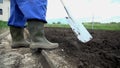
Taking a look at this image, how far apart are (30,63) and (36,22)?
23.0 inches

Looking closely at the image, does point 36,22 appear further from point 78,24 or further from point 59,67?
point 59,67

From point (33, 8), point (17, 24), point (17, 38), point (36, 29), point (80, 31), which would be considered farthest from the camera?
point (17, 38)

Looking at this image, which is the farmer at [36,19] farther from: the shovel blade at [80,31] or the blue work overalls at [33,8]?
the shovel blade at [80,31]

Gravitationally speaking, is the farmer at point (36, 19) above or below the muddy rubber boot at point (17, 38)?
above

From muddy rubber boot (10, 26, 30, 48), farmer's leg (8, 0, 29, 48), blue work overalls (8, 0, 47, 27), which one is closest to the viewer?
blue work overalls (8, 0, 47, 27)

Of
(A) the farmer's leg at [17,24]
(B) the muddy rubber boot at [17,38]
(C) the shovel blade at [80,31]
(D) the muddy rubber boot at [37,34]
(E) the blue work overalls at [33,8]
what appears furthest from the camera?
(B) the muddy rubber boot at [17,38]

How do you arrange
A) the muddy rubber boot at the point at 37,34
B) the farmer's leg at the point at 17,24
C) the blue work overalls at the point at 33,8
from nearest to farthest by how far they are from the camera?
the blue work overalls at the point at 33,8
the muddy rubber boot at the point at 37,34
the farmer's leg at the point at 17,24

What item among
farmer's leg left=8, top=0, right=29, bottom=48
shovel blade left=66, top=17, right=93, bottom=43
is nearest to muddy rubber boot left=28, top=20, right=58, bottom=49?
shovel blade left=66, top=17, right=93, bottom=43

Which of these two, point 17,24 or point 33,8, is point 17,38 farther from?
point 33,8

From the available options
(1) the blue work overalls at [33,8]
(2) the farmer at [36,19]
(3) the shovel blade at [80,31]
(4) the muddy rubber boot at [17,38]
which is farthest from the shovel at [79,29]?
(4) the muddy rubber boot at [17,38]

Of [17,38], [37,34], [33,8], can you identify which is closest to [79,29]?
[37,34]

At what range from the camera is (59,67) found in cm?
316

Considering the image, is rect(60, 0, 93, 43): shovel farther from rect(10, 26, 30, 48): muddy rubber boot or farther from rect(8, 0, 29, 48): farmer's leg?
rect(10, 26, 30, 48): muddy rubber boot

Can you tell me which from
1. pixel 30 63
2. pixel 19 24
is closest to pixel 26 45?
pixel 19 24
